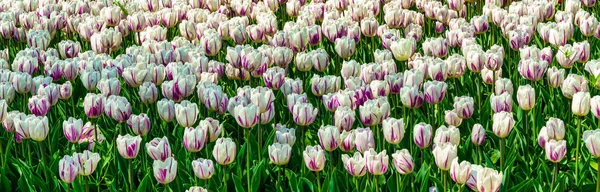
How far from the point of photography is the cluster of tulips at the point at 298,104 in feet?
11.8

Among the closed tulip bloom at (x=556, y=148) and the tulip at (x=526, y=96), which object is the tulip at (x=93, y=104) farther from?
the closed tulip bloom at (x=556, y=148)

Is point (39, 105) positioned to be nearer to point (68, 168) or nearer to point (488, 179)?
point (68, 168)

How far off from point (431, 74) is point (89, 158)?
70.3 inches

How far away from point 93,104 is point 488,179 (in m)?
1.90

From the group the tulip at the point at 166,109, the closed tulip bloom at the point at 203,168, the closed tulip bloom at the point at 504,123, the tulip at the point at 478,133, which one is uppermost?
the tulip at the point at 166,109

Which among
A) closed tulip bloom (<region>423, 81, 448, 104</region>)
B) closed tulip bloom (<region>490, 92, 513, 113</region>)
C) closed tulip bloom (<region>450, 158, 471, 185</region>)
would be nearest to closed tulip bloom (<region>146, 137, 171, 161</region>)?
closed tulip bloom (<region>450, 158, 471, 185</region>)

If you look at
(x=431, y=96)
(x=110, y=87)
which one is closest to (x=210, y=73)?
(x=110, y=87)

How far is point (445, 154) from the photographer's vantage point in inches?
129

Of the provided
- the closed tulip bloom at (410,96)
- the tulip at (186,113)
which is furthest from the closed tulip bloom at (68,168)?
the closed tulip bloom at (410,96)

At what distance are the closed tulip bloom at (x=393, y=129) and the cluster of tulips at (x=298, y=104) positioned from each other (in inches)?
0.4

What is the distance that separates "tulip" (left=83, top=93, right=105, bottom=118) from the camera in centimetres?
413

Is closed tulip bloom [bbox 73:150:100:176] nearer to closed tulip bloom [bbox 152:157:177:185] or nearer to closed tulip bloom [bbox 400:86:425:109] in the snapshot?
closed tulip bloom [bbox 152:157:177:185]

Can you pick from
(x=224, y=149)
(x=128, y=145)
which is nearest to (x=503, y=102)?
(x=224, y=149)

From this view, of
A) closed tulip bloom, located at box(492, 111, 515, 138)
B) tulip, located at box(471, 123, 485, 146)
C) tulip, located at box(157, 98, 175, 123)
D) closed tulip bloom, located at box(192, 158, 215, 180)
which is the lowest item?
tulip, located at box(471, 123, 485, 146)
